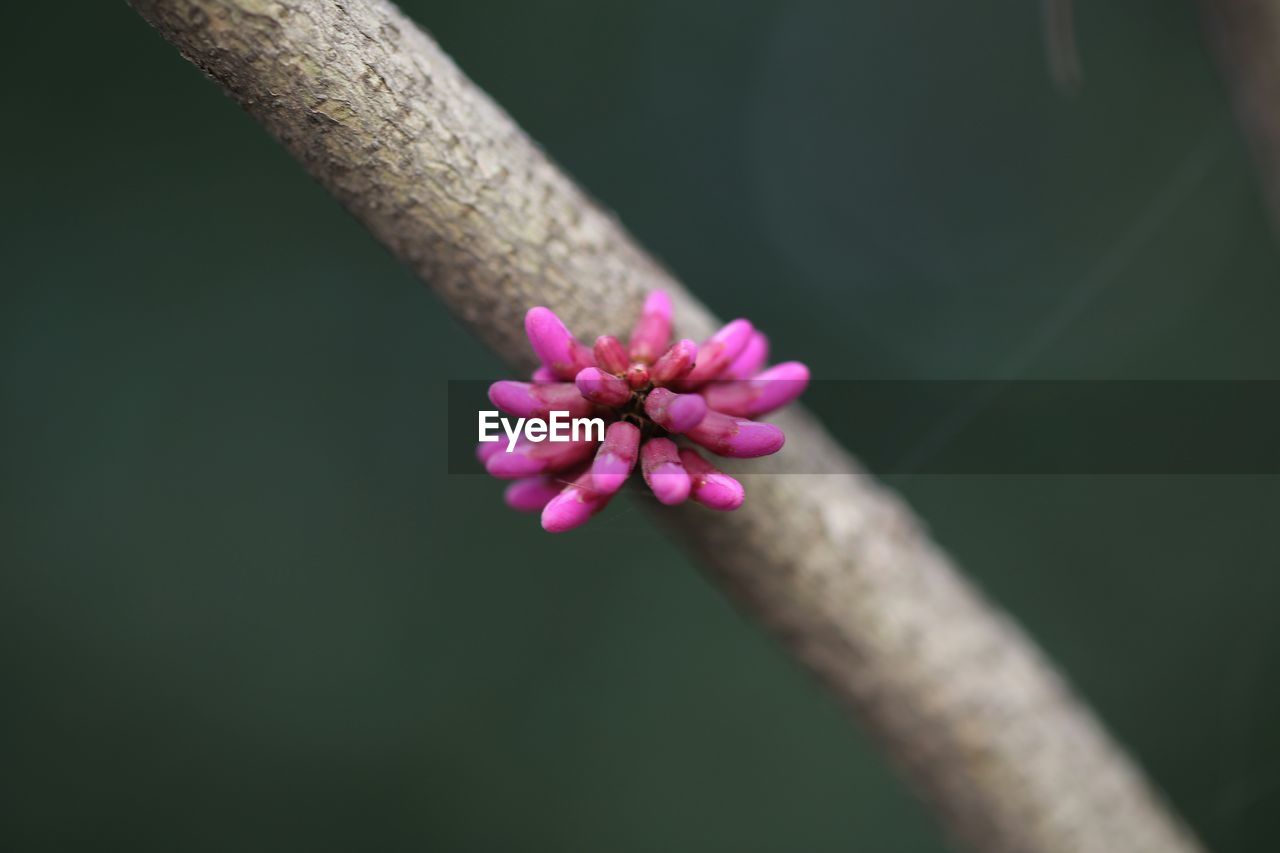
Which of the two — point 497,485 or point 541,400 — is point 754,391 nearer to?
point 541,400

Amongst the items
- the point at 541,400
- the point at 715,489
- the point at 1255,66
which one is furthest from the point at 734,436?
the point at 1255,66

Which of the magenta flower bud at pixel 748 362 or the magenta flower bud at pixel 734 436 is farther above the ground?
the magenta flower bud at pixel 748 362

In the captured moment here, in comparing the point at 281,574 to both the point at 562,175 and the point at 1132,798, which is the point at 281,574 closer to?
the point at 562,175

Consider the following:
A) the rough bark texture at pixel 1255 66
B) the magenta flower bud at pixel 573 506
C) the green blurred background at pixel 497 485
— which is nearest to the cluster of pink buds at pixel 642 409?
the magenta flower bud at pixel 573 506

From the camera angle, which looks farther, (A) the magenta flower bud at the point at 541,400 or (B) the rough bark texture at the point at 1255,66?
(B) the rough bark texture at the point at 1255,66

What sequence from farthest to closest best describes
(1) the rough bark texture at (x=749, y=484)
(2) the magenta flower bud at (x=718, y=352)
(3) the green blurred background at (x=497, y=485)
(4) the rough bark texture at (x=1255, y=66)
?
(3) the green blurred background at (x=497, y=485) < (4) the rough bark texture at (x=1255, y=66) < (2) the magenta flower bud at (x=718, y=352) < (1) the rough bark texture at (x=749, y=484)

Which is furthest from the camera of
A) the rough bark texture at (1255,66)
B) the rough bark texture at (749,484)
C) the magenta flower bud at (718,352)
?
the rough bark texture at (1255,66)

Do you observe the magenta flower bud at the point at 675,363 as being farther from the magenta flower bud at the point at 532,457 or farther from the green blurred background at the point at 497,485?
the green blurred background at the point at 497,485

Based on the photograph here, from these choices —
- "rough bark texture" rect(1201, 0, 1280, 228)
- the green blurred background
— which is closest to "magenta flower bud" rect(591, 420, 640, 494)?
"rough bark texture" rect(1201, 0, 1280, 228)
